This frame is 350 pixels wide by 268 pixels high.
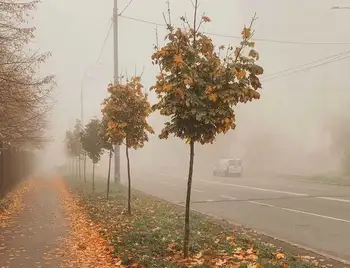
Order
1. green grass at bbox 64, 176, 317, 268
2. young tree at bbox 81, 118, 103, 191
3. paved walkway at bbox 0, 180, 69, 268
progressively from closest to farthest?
green grass at bbox 64, 176, 317, 268 < paved walkway at bbox 0, 180, 69, 268 < young tree at bbox 81, 118, 103, 191

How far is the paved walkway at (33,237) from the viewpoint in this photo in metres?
8.00

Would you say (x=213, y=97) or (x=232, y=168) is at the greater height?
(x=213, y=97)

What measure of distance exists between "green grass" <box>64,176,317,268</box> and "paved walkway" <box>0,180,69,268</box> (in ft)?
3.72

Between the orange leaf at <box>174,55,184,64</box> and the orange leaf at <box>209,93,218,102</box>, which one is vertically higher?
the orange leaf at <box>174,55,184,64</box>

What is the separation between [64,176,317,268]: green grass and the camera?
7484mm

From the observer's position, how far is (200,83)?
23.8 ft

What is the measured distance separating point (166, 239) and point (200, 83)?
11.4 ft

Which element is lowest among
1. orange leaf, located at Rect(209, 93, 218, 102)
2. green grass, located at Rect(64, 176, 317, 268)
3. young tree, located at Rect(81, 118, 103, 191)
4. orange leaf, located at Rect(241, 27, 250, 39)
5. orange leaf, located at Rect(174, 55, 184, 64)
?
green grass, located at Rect(64, 176, 317, 268)

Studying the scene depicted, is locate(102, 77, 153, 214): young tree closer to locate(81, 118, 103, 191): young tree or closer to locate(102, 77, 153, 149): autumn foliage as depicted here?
locate(102, 77, 153, 149): autumn foliage

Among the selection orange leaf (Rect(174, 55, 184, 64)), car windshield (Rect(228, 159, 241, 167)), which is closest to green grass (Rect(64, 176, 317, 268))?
orange leaf (Rect(174, 55, 184, 64))

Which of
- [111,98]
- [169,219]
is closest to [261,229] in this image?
[169,219]

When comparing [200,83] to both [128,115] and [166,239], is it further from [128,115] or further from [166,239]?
[128,115]

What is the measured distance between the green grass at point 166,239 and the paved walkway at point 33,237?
3.72 ft

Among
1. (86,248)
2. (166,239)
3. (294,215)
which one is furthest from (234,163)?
(86,248)
